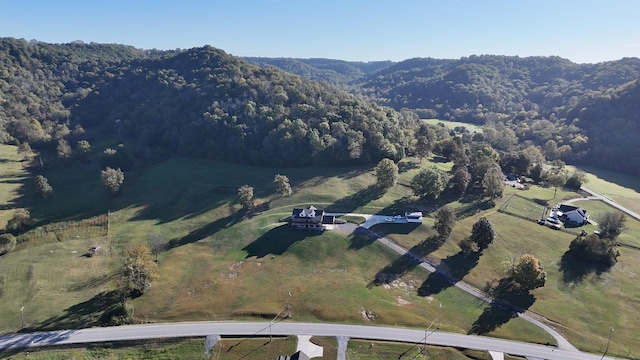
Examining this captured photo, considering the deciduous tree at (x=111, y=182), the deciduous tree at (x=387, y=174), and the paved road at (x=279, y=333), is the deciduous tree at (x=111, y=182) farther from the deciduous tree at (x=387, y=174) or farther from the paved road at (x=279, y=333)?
the deciduous tree at (x=387, y=174)

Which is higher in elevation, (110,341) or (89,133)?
(89,133)

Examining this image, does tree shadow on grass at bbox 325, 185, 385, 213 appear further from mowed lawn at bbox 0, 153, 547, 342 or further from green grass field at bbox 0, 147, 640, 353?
green grass field at bbox 0, 147, 640, 353

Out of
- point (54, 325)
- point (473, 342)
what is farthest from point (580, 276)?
point (54, 325)

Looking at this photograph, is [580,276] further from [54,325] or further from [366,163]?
[54,325]

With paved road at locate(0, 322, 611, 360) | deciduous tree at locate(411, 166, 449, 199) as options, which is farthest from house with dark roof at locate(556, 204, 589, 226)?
paved road at locate(0, 322, 611, 360)

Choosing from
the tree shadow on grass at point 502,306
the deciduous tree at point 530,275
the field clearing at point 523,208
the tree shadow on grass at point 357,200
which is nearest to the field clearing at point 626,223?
the field clearing at point 523,208

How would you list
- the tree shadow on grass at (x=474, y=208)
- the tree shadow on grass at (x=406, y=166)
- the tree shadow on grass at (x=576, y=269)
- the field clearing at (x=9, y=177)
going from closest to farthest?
the tree shadow on grass at (x=576, y=269), the tree shadow on grass at (x=474, y=208), the field clearing at (x=9, y=177), the tree shadow on grass at (x=406, y=166)

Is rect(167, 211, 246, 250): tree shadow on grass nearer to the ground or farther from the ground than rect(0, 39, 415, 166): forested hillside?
nearer to the ground
